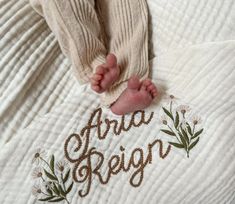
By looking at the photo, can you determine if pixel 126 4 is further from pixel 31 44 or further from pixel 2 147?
pixel 2 147

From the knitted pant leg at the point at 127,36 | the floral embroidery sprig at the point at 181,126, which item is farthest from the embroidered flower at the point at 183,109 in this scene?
the knitted pant leg at the point at 127,36

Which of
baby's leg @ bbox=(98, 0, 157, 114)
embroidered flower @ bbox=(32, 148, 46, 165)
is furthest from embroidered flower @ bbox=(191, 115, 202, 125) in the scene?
embroidered flower @ bbox=(32, 148, 46, 165)

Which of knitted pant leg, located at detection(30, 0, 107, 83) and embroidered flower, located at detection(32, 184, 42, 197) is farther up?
knitted pant leg, located at detection(30, 0, 107, 83)

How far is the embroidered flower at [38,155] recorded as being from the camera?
81 centimetres

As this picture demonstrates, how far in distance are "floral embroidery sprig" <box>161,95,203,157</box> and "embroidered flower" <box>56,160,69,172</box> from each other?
0.22 metres

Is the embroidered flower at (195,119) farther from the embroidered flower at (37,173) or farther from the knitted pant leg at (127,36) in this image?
the embroidered flower at (37,173)

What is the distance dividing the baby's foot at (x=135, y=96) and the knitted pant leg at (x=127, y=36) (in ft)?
0.07

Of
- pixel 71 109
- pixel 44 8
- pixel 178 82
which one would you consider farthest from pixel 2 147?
pixel 178 82

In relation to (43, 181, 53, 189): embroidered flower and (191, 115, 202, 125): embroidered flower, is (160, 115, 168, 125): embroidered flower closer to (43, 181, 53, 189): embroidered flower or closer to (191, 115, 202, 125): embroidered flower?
(191, 115, 202, 125): embroidered flower

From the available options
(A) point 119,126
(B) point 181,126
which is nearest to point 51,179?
(A) point 119,126

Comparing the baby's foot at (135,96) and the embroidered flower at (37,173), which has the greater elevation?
the baby's foot at (135,96)

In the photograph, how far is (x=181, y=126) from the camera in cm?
82

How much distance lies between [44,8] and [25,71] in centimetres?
14

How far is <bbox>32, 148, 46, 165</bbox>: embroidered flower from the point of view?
2.65 feet
